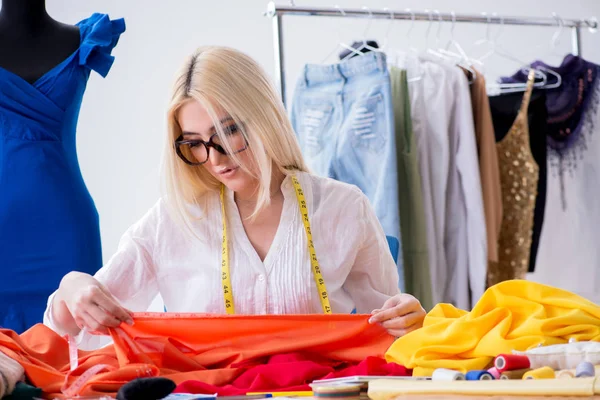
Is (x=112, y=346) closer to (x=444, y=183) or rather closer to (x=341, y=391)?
(x=341, y=391)

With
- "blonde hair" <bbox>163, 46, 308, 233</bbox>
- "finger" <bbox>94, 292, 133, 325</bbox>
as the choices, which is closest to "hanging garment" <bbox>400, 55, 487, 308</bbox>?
"blonde hair" <bbox>163, 46, 308, 233</bbox>

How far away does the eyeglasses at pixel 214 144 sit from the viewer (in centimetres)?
210

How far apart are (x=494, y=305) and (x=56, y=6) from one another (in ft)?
11.8

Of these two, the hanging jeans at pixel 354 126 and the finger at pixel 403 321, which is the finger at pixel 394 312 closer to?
the finger at pixel 403 321

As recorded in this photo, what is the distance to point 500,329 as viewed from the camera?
1.52 m

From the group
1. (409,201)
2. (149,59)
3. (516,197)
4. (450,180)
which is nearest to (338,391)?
(409,201)

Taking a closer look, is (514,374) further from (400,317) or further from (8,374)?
(8,374)

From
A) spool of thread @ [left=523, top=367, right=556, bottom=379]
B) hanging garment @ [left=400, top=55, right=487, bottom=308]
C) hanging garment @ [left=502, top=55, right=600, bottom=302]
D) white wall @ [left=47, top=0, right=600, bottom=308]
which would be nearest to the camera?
spool of thread @ [left=523, top=367, right=556, bottom=379]

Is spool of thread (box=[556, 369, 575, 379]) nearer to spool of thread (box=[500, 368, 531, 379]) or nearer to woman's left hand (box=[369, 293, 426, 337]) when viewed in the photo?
spool of thread (box=[500, 368, 531, 379])

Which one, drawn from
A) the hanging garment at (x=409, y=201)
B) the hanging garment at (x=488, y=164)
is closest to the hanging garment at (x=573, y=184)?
the hanging garment at (x=488, y=164)

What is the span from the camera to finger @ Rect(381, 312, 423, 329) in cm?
182

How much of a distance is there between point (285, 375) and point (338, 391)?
26cm

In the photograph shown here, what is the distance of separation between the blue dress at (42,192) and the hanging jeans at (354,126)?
3.31ft

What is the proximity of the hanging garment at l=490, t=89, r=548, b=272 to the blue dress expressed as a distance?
Result: 5.59 ft
